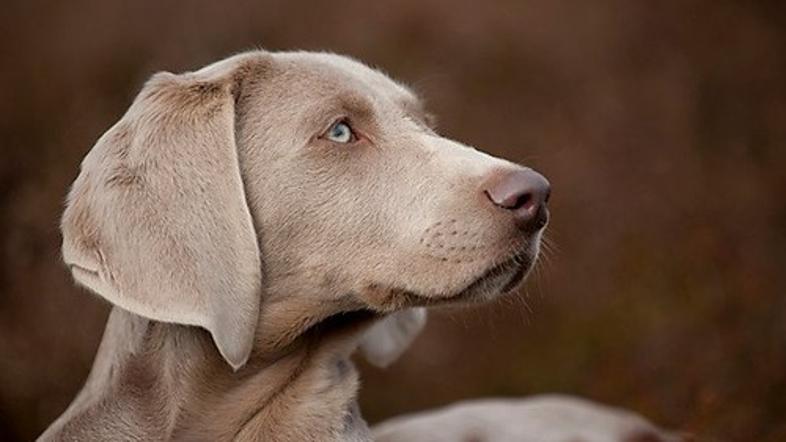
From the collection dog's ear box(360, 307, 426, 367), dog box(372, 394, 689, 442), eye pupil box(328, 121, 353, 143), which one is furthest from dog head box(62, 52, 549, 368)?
dog box(372, 394, 689, 442)

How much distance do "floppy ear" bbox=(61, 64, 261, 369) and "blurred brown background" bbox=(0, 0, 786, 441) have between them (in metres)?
2.96

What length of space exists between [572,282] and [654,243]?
482mm

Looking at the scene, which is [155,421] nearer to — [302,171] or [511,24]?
[302,171]

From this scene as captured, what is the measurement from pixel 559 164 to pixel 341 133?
17.2ft

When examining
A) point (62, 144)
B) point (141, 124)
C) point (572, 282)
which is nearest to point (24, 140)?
point (62, 144)

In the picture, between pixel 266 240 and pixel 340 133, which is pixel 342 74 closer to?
pixel 340 133

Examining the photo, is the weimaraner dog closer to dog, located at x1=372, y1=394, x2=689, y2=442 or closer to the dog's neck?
the dog's neck

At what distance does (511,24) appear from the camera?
10094 millimetres

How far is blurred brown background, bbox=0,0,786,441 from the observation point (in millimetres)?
7320

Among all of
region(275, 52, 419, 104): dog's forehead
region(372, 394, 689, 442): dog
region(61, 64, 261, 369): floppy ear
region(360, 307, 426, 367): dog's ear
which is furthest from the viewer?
region(372, 394, 689, 442): dog

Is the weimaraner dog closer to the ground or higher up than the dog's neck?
higher up

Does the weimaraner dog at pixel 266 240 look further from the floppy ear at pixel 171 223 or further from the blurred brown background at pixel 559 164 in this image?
the blurred brown background at pixel 559 164

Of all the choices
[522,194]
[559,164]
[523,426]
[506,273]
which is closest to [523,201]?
[522,194]

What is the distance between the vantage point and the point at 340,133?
4176mm
